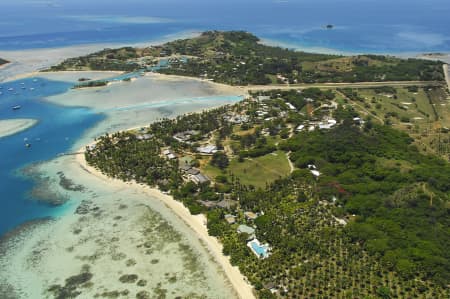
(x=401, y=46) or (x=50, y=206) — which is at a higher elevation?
(x=401, y=46)

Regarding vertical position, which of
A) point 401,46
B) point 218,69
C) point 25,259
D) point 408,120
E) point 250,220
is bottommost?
point 25,259

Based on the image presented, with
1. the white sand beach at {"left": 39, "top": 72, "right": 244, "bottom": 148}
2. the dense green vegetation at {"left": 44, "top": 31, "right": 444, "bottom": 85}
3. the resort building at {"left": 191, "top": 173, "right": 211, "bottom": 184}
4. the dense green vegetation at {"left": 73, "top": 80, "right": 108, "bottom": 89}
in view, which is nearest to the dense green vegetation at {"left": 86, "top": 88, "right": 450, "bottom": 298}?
the resort building at {"left": 191, "top": 173, "right": 211, "bottom": 184}

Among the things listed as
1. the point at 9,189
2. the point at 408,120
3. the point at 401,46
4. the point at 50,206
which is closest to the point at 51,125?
the point at 9,189

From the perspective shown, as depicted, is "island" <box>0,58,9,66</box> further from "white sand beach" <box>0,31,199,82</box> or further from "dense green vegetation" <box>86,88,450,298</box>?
"dense green vegetation" <box>86,88,450,298</box>

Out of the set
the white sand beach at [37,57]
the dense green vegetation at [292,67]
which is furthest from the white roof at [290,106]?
the white sand beach at [37,57]

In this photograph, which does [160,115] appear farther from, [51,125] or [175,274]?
[175,274]

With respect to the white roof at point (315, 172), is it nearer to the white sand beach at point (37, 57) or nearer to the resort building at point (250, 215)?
the resort building at point (250, 215)
